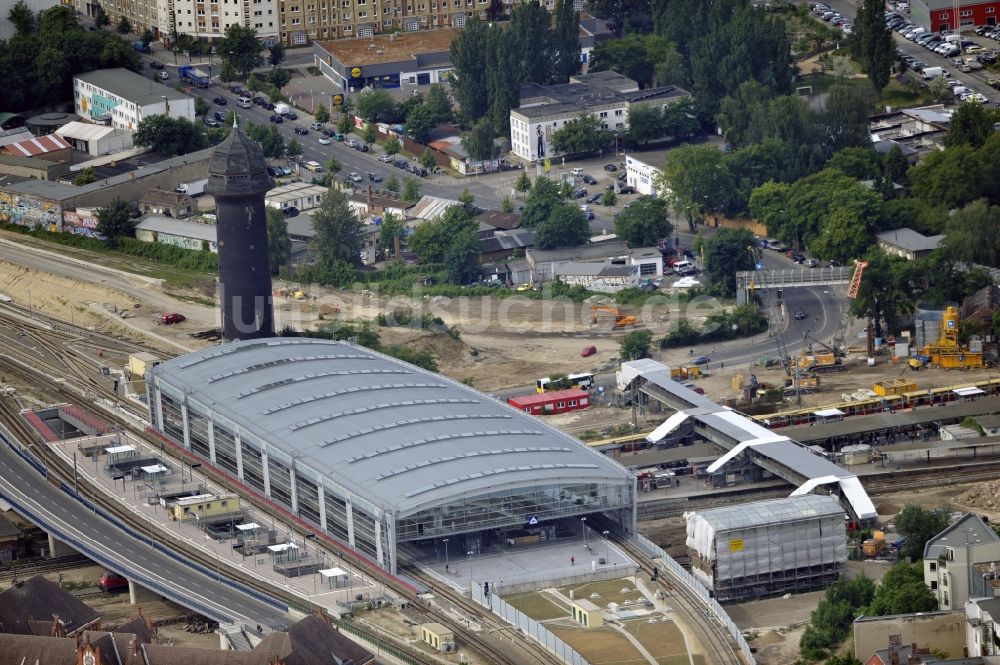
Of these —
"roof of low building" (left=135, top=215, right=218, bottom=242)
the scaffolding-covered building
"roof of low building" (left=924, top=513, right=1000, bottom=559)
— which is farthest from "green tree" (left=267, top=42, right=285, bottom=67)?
"roof of low building" (left=924, top=513, right=1000, bottom=559)

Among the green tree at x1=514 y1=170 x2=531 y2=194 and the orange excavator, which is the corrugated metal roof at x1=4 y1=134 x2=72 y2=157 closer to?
the green tree at x1=514 y1=170 x2=531 y2=194

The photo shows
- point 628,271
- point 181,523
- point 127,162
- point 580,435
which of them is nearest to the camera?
point 181,523

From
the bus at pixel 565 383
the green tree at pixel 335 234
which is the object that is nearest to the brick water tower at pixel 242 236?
the bus at pixel 565 383

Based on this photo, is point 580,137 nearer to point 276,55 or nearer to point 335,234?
point 335,234

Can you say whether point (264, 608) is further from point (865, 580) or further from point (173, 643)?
point (865, 580)

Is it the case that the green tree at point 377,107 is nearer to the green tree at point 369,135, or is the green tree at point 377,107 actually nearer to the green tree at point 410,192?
the green tree at point 369,135

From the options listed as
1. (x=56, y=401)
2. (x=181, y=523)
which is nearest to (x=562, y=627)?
(x=181, y=523)
